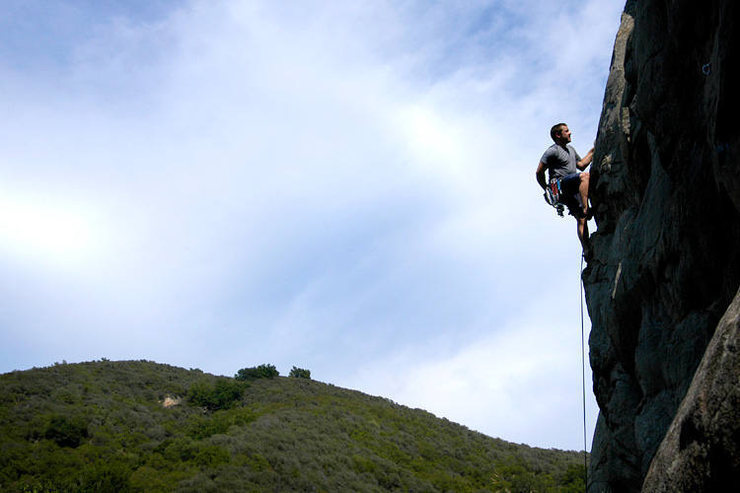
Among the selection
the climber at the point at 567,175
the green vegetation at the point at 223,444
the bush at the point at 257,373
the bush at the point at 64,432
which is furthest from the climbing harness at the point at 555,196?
the bush at the point at 257,373

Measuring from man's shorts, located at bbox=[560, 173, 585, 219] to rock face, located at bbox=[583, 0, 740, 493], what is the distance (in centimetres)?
26

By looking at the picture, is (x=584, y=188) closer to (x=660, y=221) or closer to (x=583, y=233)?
(x=583, y=233)

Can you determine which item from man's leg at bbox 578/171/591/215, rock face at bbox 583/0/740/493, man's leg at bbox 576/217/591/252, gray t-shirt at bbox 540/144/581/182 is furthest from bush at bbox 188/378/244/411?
man's leg at bbox 578/171/591/215

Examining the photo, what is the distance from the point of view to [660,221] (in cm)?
681

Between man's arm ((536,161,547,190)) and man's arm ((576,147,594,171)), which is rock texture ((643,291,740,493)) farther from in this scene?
man's arm ((576,147,594,171))

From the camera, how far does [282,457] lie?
1331 inches

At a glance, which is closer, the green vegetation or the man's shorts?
the man's shorts

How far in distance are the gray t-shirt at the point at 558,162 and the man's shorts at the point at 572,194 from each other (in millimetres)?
130

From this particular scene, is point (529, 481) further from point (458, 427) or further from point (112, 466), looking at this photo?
point (112, 466)

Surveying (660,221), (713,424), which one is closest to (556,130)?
(660,221)

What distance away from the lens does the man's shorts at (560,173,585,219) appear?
9.93m

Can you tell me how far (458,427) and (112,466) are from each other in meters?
32.6

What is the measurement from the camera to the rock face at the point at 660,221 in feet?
16.5

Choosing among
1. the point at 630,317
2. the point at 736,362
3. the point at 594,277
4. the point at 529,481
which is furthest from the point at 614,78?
the point at 529,481
